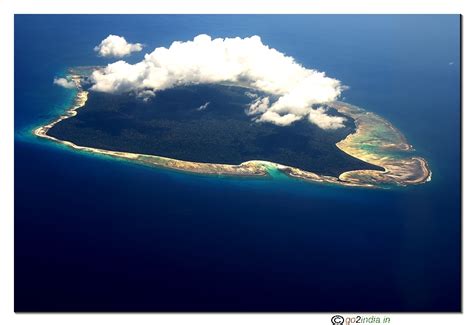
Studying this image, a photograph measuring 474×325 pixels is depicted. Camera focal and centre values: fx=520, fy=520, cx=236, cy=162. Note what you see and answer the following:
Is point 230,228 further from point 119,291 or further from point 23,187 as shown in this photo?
point 23,187

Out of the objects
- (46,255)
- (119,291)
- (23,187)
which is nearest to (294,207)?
(119,291)
